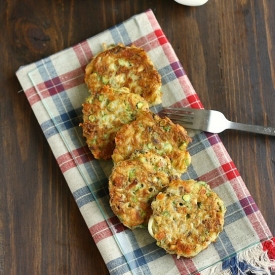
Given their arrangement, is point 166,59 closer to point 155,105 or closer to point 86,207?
point 155,105

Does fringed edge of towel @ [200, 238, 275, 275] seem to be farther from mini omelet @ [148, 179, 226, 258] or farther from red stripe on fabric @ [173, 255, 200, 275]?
mini omelet @ [148, 179, 226, 258]

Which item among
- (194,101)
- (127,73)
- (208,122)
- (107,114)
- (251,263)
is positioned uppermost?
(127,73)

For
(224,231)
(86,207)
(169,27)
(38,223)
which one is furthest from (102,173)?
(169,27)

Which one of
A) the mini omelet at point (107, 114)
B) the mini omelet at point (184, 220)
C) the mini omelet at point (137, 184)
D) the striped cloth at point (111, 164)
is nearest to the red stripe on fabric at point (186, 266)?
the striped cloth at point (111, 164)

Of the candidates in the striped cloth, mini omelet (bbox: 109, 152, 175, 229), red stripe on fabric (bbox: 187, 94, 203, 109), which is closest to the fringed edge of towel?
the striped cloth

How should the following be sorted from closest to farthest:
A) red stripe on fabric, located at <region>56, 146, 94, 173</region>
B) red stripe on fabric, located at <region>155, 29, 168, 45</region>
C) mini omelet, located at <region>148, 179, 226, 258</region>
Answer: mini omelet, located at <region>148, 179, 226, 258</region> < red stripe on fabric, located at <region>56, 146, 94, 173</region> < red stripe on fabric, located at <region>155, 29, 168, 45</region>

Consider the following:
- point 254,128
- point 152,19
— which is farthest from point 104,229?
point 152,19

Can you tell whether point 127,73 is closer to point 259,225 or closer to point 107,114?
point 107,114
